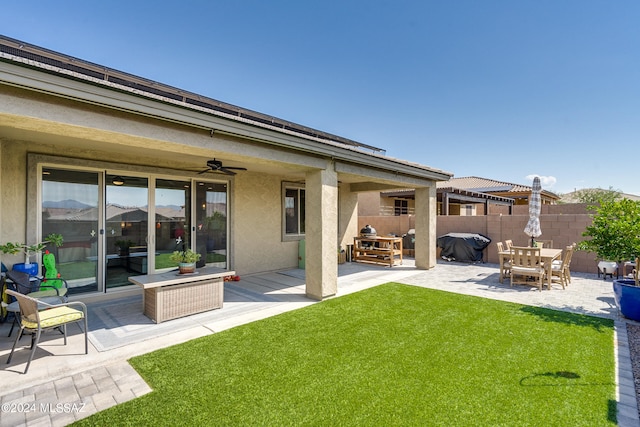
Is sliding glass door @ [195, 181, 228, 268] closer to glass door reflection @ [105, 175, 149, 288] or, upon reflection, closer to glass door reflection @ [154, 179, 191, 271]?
glass door reflection @ [154, 179, 191, 271]

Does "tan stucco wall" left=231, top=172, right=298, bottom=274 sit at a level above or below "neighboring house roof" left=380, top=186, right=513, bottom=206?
below

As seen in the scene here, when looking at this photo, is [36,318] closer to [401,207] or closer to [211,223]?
[211,223]

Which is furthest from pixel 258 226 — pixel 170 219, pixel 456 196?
pixel 456 196

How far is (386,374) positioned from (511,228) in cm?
1065

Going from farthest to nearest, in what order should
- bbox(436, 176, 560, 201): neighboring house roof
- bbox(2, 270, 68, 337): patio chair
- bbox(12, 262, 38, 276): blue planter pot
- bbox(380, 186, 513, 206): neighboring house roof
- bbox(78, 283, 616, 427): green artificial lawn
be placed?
bbox(436, 176, 560, 201): neighboring house roof, bbox(380, 186, 513, 206): neighboring house roof, bbox(12, 262, 38, 276): blue planter pot, bbox(2, 270, 68, 337): patio chair, bbox(78, 283, 616, 427): green artificial lawn

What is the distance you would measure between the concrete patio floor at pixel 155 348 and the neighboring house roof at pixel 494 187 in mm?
10474

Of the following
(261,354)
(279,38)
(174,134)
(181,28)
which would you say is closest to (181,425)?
(261,354)

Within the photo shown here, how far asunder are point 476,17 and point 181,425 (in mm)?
Answer: 12881

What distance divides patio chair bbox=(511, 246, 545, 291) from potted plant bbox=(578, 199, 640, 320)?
1.77 m

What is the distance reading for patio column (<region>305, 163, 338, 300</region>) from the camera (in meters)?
6.38

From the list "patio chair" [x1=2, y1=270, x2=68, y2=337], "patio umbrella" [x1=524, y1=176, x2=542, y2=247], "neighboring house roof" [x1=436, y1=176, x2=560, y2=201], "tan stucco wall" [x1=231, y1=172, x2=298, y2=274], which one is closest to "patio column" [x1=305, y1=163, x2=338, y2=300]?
"tan stucco wall" [x1=231, y1=172, x2=298, y2=274]

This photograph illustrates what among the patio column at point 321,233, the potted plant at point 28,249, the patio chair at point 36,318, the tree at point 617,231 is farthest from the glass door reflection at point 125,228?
the tree at point 617,231

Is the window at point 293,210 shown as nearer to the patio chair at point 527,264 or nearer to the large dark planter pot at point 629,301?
the patio chair at point 527,264

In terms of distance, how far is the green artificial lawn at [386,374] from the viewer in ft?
8.67
